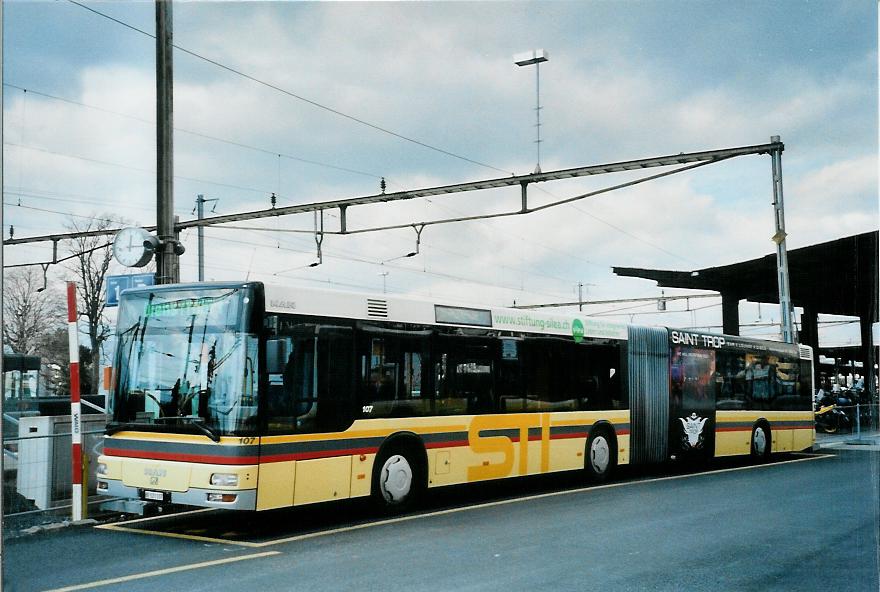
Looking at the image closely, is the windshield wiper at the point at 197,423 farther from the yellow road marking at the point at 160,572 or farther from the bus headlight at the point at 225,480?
the yellow road marking at the point at 160,572

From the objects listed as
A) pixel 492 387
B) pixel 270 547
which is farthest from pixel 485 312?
pixel 270 547

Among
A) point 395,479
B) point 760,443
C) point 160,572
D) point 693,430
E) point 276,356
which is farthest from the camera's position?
point 760,443

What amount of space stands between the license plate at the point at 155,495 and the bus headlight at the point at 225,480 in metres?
0.81

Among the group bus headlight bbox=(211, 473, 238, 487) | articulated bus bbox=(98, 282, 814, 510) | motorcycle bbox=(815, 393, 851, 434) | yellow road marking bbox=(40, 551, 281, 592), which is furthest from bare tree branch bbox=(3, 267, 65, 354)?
motorcycle bbox=(815, 393, 851, 434)

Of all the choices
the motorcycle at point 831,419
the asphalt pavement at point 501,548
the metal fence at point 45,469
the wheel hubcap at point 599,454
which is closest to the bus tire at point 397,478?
the asphalt pavement at point 501,548

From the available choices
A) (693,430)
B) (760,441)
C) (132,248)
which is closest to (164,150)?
(132,248)

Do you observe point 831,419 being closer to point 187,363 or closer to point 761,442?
point 761,442

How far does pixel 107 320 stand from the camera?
133ft

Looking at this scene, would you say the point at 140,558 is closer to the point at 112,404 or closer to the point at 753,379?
the point at 112,404

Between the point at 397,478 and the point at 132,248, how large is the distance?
17.7 feet

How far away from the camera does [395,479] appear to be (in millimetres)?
11930

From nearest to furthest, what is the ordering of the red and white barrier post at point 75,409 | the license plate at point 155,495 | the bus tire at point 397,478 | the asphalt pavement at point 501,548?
the asphalt pavement at point 501,548, the license plate at point 155,495, the red and white barrier post at point 75,409, the bus tire at point 397,478

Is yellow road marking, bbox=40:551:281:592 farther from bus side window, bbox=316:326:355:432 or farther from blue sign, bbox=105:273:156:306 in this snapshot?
blue sign, bbox=105:273:156:306

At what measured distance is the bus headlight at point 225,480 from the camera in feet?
31.9
